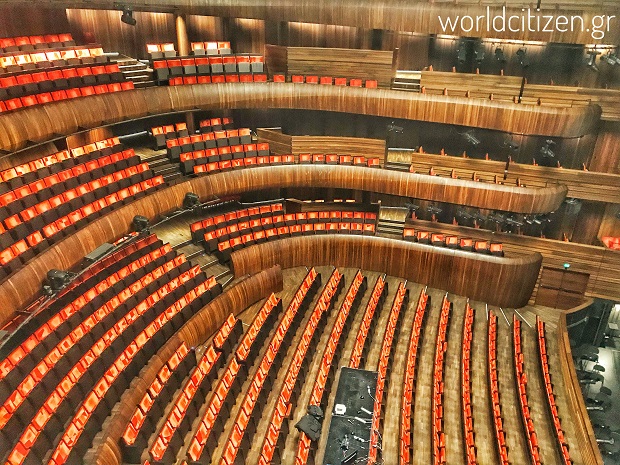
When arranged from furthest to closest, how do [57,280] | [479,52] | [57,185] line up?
[479,52] → [57,185] → [57,280]

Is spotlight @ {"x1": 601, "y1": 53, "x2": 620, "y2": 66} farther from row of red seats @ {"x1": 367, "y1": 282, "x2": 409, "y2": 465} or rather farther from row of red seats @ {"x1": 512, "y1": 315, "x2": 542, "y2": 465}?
row of red seats @ {"x1": 367, "y1": 282, "x2": 409, "y2": 465}

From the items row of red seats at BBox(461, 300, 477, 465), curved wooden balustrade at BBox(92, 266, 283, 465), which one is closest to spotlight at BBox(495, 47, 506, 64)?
row of red seats at BBox(461, 300, 477, 465)

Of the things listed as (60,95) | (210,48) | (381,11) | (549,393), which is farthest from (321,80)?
(549,393)

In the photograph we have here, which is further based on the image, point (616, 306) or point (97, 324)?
point (616, 306)

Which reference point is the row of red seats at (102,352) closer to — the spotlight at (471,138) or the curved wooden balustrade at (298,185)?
the curved wooden balustrade at (298,185)

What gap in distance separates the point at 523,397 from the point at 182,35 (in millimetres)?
3943

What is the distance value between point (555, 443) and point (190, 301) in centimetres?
235

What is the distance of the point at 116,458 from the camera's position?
2.16 m

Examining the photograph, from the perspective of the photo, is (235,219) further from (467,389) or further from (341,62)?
(467,389)

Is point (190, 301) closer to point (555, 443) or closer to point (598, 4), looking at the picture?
point (555, 443)

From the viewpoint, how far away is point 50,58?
146 inches

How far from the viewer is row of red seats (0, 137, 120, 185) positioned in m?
2.96

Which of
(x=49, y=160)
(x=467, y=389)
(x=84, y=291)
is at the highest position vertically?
(x=49, y=160)

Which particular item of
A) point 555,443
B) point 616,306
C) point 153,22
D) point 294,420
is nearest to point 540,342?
point 555,443
